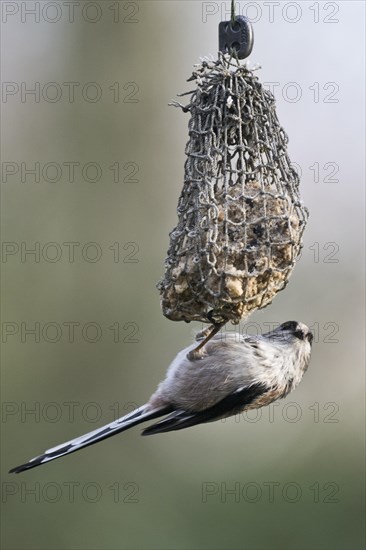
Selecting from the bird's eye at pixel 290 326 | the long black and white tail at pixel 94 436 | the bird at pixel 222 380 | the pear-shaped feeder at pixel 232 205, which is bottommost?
the long black and white tail at pixel 94 436

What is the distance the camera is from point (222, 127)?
130 inches

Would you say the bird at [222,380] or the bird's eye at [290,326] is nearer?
the bird at [222,380]

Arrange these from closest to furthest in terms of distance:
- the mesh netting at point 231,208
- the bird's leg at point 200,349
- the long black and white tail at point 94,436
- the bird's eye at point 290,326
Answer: the mesh netting at point 231,208 → the long black and white tail at point 94,436 → the bird's leg at point 200,349 → the bird's eye at point 290,326

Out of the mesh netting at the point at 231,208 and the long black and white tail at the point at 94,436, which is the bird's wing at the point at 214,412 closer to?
the long black and white tail at the point at 94,436

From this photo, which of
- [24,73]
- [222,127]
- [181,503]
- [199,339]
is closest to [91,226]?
[24,73]

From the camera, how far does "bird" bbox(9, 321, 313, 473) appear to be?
3660 millimetres

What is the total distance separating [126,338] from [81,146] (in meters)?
1.59

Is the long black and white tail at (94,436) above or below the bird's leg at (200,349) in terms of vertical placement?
below

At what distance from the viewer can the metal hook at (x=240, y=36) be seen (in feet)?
10.7

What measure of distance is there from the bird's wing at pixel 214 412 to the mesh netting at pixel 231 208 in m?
0.51

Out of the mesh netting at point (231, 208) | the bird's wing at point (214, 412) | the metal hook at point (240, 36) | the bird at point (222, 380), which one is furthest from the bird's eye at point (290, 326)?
the metal hook at point (240, 36)

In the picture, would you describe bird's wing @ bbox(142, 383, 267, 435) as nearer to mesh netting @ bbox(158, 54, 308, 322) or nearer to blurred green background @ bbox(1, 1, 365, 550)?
mesh netting @ bbox(158, 54, 308, 322)

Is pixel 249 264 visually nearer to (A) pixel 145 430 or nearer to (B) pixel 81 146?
(A) pixel 145 430

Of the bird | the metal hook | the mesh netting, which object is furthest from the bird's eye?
the metal hook
